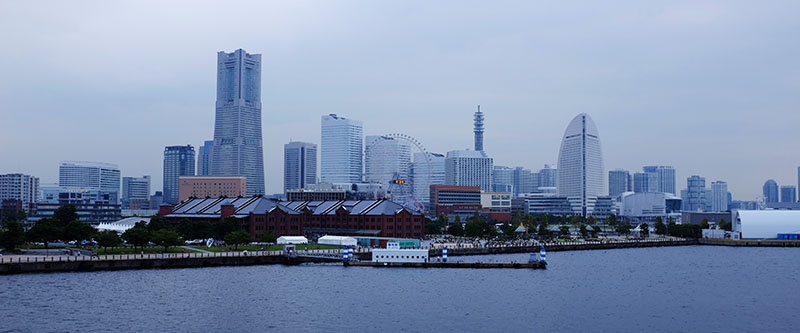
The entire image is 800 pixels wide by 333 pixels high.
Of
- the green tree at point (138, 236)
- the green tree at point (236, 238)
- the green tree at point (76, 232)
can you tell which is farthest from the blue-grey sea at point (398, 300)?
the green tree at point (76, 232)

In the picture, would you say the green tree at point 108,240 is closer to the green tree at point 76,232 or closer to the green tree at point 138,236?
the green tree at point 138,236

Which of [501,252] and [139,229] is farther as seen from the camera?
[501,252]

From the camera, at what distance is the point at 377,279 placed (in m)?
94.3

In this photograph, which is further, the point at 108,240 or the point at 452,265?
the point at 452,265

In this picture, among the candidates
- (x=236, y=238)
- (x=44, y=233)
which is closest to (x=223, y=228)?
(x=236, y=238)

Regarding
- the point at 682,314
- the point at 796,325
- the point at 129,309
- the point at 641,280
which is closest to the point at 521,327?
the point at 682,314

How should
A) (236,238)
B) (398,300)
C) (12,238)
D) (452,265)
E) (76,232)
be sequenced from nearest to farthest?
(398,300), (12,238), (452,265), (76,232), (236,238)

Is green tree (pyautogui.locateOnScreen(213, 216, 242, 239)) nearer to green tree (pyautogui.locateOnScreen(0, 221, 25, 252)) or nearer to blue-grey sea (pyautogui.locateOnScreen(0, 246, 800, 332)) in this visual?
blue-grey sea (pyautogui.locateOnScreen(0, 246, 800, 332))

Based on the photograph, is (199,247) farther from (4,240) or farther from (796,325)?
(796,325)

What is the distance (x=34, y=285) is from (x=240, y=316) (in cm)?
2680

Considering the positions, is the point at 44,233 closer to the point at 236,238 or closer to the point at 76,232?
the point at 76,232

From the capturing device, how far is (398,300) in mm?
76438

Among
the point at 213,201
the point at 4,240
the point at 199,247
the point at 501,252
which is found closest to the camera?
the point at 4,240

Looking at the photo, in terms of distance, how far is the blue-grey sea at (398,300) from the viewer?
63.2 m
